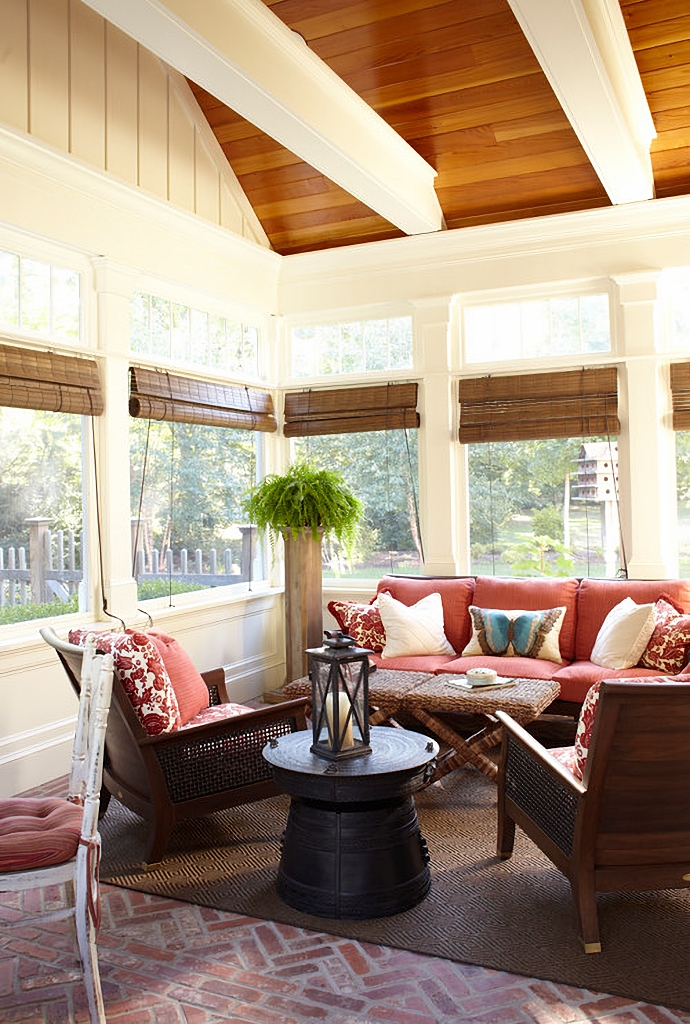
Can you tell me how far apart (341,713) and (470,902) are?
82cm

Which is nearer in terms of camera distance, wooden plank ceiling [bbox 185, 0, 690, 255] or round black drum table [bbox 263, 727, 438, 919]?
round black drum table [bbox 263, 727, 438, 919]

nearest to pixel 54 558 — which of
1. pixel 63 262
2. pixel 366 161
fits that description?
pixel 63 262

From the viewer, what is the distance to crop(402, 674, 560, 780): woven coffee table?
4.17 m

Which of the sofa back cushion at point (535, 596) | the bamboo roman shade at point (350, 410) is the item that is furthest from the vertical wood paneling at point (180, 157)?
the sofa back cushion at point (535, 596)

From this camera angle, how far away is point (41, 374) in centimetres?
475

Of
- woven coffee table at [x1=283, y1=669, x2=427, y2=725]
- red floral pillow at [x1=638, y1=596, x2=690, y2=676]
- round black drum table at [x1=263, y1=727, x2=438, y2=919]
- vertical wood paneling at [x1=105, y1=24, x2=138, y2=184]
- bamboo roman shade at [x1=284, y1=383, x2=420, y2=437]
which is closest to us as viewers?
round black drum table at [x1=263, y1=727, x2=438, y2=919]

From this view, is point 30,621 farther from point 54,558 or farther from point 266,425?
point 266,425

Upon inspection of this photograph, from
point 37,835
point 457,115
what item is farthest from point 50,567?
point 457,115

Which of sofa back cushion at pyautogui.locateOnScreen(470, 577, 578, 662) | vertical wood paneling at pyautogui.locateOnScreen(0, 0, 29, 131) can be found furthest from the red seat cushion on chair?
sofa back cushion at pyautogui.locateOnScreen(470, 577, 578, 662)

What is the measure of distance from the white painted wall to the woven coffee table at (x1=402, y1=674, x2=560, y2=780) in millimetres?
1871

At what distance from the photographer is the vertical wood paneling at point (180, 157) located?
581 centimetres

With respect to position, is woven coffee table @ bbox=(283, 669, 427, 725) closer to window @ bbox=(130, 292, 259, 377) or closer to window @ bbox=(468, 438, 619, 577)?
window @ bbox=(468, 438, 619, 577)

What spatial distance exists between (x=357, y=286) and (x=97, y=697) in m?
4.80

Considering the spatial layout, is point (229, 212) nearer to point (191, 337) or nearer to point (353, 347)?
point (191, 337)
